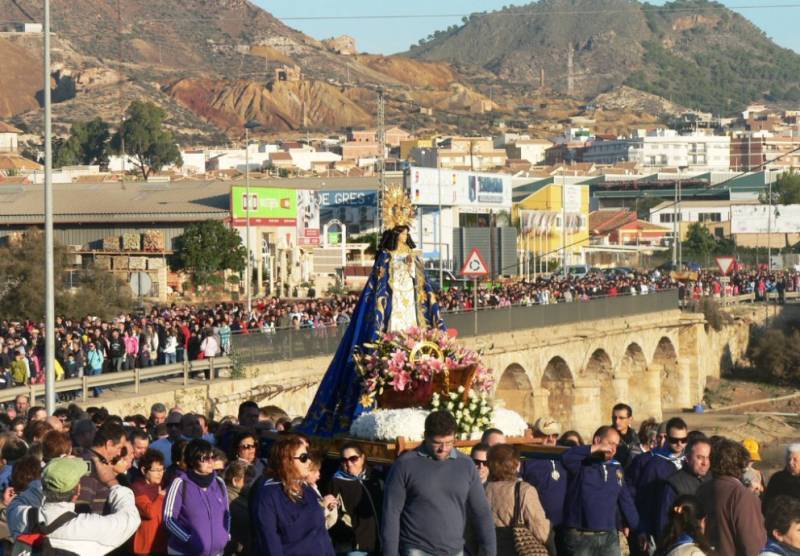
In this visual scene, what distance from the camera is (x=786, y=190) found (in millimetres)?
136875

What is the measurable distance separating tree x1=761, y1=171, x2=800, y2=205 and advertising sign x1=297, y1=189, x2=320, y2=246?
68.5 metres

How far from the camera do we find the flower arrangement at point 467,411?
13359mm

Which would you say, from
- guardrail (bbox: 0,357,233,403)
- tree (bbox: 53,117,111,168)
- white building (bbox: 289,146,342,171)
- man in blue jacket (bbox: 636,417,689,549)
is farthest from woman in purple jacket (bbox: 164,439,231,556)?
white building (bbox: 289,146,342,171)

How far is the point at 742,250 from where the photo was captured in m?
103

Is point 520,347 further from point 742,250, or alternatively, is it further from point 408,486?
point 742,250

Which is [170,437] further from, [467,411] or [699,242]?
[699,242]

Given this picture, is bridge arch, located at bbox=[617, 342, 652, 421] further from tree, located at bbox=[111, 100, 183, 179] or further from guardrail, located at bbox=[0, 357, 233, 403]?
tree, located at bbox=[111, 100, 183, 179]

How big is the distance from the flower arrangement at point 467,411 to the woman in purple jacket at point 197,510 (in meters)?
3.65

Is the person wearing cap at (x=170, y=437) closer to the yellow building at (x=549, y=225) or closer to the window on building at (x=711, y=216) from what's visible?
the yellow building at (x=549, y=225)

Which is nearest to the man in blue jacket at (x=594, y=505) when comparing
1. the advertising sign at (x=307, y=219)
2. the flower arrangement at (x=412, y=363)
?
the flower arrangement at (x=412, y=363)

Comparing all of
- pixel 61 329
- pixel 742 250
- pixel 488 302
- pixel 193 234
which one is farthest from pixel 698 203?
pixel 61 329

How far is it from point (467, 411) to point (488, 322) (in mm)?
26993

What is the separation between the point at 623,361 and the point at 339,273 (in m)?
15.0

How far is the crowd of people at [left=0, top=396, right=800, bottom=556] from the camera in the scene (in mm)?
9117
